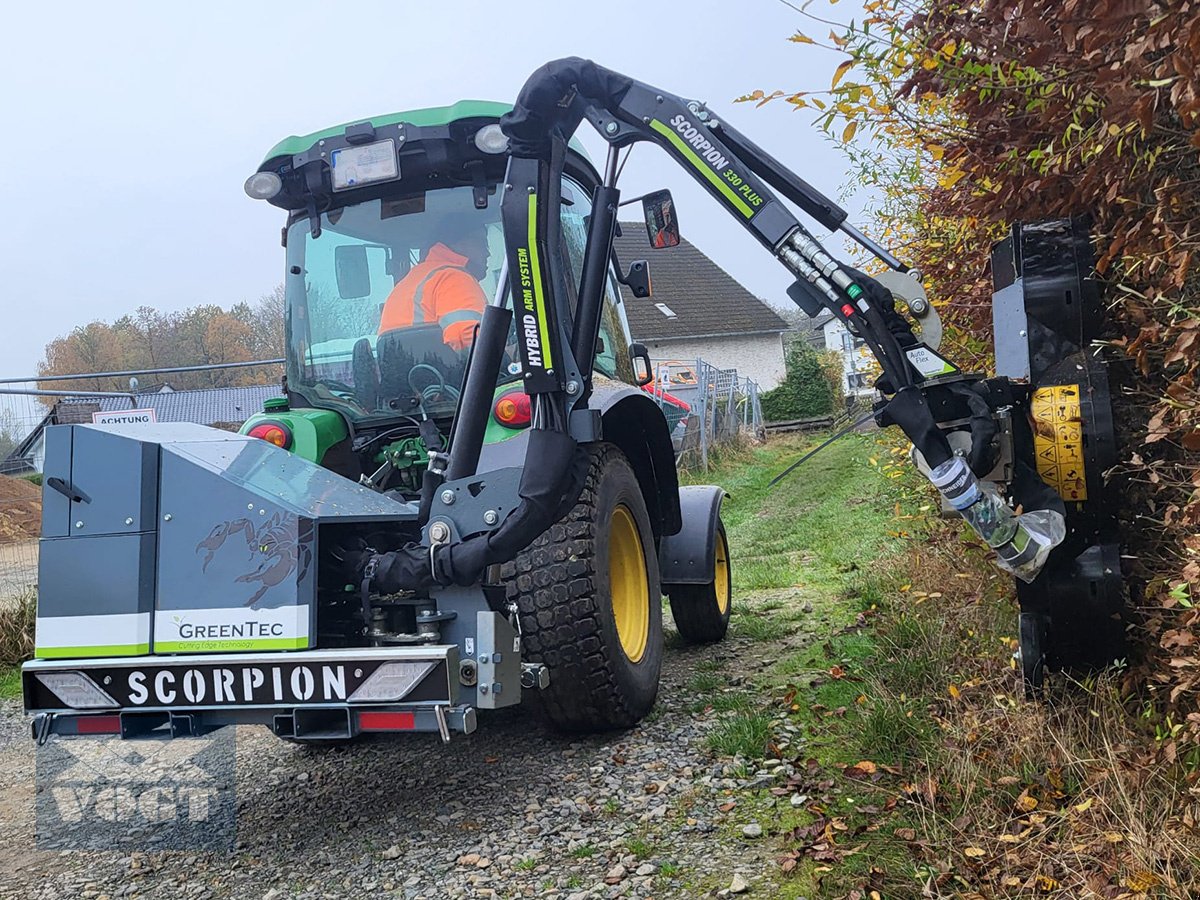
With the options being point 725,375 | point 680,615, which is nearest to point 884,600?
point 680,615

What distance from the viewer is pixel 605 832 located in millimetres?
3609

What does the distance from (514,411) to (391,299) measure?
3.24ft

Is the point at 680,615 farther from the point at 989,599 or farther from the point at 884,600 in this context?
the point at 989,599

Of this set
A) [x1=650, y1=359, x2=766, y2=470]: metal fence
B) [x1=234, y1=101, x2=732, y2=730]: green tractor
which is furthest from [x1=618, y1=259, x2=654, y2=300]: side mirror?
[x1=650, y1=359, x2=766, y2=470]: metal fence

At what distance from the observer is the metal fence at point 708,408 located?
19578mm

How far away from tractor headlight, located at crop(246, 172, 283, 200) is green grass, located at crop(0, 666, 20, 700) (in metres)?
4.01

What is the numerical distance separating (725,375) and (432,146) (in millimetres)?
19665

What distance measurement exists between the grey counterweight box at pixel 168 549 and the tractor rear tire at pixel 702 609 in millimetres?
2658

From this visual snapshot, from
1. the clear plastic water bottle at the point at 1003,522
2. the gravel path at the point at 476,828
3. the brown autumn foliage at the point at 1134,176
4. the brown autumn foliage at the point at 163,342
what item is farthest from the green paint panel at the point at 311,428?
the brown autumn foliage at the point at 163,342

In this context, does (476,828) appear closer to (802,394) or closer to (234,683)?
(234,683)

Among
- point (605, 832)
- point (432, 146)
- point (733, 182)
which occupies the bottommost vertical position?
point (605, 832)

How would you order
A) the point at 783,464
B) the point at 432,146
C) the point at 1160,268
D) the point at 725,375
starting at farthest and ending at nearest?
the point at 725,375 < the point at 783,464 < the point at 432,146 < the point at 1160,268

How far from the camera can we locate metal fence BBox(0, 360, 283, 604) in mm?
10648

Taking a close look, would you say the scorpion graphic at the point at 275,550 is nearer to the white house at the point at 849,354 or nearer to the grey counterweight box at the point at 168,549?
the grey counterweight box at the point at 168,549
